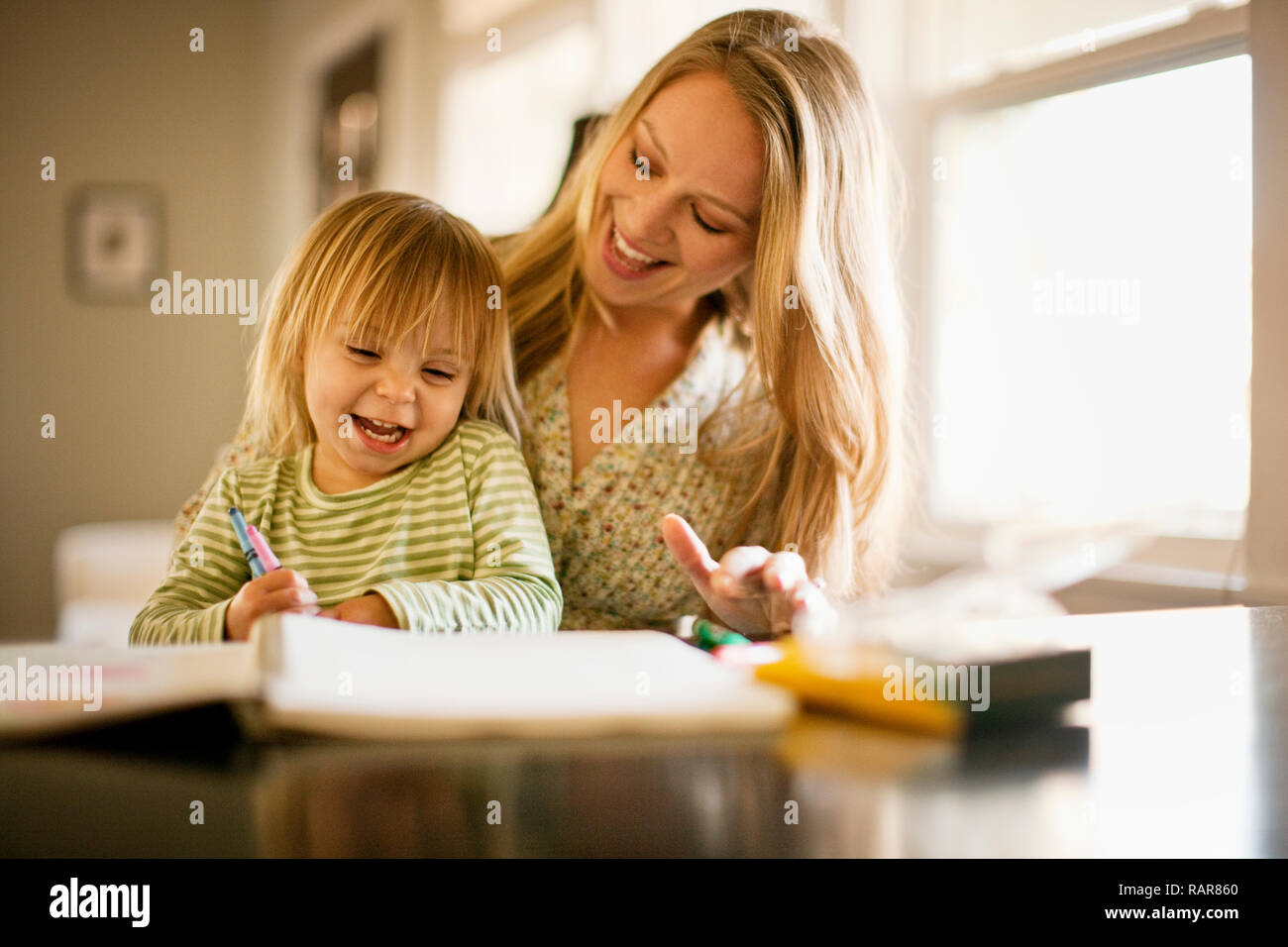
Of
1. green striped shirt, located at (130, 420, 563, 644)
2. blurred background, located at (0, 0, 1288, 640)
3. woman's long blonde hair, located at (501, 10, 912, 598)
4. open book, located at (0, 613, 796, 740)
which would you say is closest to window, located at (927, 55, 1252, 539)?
blurred background, located at (0, 0, 1288, 640)

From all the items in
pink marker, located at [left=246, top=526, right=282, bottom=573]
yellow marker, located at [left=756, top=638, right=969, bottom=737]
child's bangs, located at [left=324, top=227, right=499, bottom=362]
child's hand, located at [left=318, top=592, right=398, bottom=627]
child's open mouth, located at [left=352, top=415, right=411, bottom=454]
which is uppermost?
child's bangs, located at [left=324, top=227, right=499, bottom=362]

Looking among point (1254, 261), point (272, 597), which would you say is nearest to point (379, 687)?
point (272, 597)

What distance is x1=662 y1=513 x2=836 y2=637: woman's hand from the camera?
0.74 metres

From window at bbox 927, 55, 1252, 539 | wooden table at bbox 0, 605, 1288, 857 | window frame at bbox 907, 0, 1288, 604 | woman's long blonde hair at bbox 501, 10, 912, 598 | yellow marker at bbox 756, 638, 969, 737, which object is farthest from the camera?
window at bbox 927, 55, 1252, 539

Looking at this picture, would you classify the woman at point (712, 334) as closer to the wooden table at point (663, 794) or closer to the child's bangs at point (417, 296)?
the child's bangs at point (417, 296)

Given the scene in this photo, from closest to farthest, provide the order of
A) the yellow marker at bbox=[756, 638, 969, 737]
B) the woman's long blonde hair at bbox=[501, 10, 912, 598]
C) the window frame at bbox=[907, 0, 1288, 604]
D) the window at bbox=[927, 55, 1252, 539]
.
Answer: the yellow marker at bbox=[756, 638, 969, 737], the woman's long blonde hair at bbox=[501, 10, 912, 598], the window frame at bbox=[907, 0, 1288, 604], the window at bbox=[927, 55, 1252, 539]

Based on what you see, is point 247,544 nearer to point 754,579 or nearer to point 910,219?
point 754,579

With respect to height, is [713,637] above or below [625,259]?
below

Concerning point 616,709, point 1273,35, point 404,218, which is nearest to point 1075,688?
point 616,709

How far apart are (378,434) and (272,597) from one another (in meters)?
0.21

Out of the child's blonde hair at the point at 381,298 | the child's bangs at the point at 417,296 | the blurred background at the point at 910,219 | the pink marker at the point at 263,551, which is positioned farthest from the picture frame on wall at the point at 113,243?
the pink marker at the point at 263,551

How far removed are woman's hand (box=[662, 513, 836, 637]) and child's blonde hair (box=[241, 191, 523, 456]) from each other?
236mm

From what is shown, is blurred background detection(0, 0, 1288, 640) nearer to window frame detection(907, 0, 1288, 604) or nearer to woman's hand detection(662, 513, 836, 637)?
window frame detection(907, 0, 1288, 604)

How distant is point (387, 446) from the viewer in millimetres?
866
